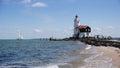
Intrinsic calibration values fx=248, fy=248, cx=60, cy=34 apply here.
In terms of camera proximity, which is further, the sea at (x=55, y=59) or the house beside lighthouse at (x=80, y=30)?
the house beside lighthouse at (x=80, y=30)

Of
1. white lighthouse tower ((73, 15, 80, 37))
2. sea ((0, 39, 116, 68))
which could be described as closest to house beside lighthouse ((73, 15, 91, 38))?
white lighthouse tower ((73, 15, 80, 37))

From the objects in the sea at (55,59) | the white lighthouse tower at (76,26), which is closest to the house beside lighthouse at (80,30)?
the white lighthouse tower at (76,26)

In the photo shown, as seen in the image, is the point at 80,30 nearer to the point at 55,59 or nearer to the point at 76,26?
the point at 76,26

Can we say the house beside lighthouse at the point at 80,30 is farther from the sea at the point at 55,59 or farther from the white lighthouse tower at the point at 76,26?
the sea at the point at 55,59

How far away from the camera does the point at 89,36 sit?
97938 mm

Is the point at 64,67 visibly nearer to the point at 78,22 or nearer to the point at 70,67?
the point at 70,67

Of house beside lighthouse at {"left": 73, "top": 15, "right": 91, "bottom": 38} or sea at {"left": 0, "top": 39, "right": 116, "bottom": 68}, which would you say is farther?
house beside lighthouse at {"left": 73, "top": 15, "right": 91, "bottom": 38}

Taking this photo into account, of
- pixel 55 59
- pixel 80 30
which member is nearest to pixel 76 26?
pixel 80 30

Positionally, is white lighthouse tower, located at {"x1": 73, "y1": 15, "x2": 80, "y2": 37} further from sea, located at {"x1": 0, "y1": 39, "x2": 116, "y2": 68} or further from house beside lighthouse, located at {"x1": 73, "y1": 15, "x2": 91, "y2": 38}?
sea, located at {"x1": 0, "y1": 39, "x2": 116, "y2": 68}

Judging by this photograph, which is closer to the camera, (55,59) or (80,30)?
(55,59)

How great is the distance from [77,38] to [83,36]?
256 cm

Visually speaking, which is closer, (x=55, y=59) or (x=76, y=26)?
(x=55, y=59)

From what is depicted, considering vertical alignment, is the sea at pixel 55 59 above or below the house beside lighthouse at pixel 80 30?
below

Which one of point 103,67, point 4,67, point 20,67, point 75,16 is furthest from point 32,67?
point 75,16
